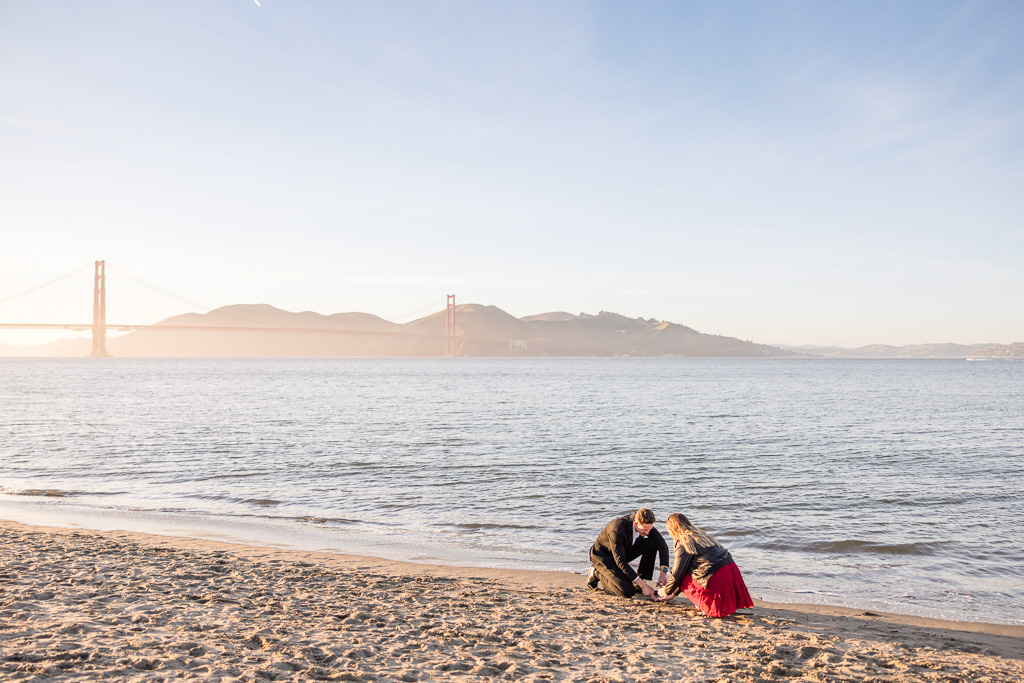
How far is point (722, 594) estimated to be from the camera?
6.55 metres

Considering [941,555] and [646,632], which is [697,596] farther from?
[941,555]

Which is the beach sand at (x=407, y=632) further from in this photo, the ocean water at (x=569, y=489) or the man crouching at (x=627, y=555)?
the ocean water at (x=569, y=489)

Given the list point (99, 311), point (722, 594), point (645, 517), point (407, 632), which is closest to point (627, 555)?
point (645, 517)

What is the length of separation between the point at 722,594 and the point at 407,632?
3.15m

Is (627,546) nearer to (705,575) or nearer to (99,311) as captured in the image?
(705,575)

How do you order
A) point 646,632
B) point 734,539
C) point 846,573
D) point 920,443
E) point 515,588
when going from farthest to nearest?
point 920,443 → point 734,539 → point 846,573 → point 515,588 → point 646,632

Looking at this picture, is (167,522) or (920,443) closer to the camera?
(167,522)

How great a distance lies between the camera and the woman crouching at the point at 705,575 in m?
6.56

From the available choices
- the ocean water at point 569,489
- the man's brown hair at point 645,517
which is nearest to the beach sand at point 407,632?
the man's brown hair at point 645,517

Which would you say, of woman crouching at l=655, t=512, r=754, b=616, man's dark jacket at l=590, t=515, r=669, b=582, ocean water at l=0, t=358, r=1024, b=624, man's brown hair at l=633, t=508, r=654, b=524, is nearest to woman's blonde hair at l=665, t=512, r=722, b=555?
woman crouching at l=655, t=512, r=754, b=616

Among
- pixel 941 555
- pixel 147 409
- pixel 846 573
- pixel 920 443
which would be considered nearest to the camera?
pixel 846 573

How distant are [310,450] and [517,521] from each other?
36.0 ft

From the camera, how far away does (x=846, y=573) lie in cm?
853

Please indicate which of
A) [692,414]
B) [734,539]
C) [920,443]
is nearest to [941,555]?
[734,539]
